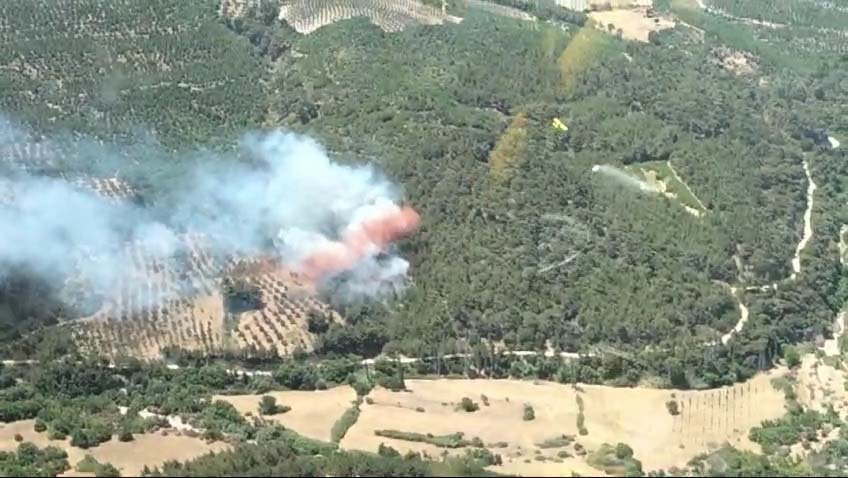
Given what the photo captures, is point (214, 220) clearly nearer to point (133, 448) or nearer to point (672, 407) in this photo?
point (133, 448)

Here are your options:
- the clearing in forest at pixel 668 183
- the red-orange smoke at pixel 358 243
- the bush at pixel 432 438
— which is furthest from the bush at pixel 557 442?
the clearing in forest at pixel 668 183

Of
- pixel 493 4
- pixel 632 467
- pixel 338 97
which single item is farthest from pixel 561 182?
pixel 493 4

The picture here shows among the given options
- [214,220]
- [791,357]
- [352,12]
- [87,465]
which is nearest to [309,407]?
[87,465]

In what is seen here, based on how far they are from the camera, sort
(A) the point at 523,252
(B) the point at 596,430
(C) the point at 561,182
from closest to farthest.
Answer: (B) the point at 596,430
(A) the point at 523,252
(C) the point at 561,182

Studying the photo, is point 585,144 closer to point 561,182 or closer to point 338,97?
point 561,182

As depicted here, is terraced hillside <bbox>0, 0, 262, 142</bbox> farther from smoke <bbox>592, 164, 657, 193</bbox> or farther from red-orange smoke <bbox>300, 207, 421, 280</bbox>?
smoke <bbox>592, 164, 657, 193</bbox>

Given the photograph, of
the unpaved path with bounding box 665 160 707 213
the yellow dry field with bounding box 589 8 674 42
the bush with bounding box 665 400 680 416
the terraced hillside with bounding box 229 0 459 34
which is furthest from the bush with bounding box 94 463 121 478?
the yellow dry field with bounding box 589 8 674 42

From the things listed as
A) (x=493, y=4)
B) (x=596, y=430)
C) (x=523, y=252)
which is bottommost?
(x=596, y=430)
